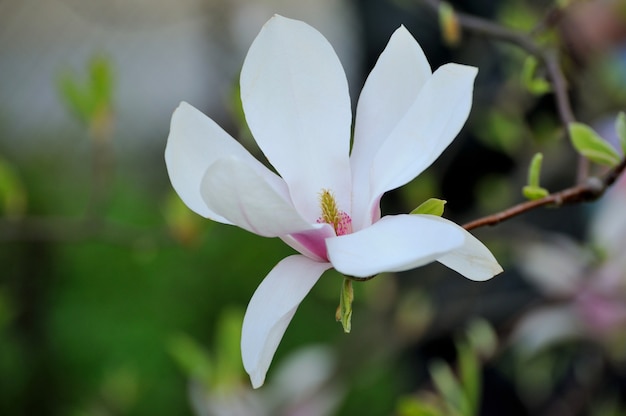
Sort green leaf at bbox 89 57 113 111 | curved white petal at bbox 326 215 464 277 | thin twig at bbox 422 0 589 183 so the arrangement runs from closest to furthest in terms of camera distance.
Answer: curved white petal at bbox 326 215 464 277 → thin twig at bbox 422 0 589 183 → green leaf at bbox 89 57 113 111

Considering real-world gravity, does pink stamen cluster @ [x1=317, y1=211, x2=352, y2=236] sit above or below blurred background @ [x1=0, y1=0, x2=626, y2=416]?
above

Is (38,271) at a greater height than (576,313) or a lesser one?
lesser

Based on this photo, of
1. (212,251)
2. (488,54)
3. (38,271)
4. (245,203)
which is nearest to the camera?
(245,203)

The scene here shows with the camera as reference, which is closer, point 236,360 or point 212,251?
point 236,360

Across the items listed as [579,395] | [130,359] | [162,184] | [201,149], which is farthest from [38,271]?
[201,149]

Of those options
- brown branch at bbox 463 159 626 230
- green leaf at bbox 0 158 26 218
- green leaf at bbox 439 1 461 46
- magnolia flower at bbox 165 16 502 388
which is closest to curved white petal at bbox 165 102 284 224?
magnolia flower at bbox 165 16 502 388

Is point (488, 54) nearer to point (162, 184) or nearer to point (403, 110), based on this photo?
point (403, 110)

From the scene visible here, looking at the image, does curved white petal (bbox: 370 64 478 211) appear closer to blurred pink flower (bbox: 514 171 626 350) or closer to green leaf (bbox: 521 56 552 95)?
green leaf (bbox: 521 56 552 95)
